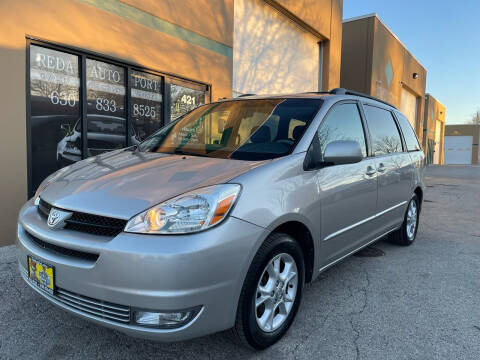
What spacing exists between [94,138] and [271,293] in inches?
176

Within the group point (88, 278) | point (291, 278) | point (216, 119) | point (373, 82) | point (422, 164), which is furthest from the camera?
point (373, 82)

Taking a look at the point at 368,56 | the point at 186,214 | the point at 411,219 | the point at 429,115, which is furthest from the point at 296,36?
the point at 429,115

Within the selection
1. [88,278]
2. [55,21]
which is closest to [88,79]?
[55,21]

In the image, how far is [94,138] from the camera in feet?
19.2

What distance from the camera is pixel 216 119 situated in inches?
142

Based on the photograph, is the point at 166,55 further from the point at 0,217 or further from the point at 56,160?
the point at 0,217

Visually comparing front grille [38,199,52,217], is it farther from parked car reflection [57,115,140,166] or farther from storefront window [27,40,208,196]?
parked car reflection [57,115,140,166]

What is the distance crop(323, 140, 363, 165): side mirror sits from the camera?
2766mm

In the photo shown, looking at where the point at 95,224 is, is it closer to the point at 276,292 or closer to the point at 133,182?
the point at 133,182

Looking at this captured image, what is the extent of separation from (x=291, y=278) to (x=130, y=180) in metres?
1.27

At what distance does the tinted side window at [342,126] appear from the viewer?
9.96 ft

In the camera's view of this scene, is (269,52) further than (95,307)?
Yes

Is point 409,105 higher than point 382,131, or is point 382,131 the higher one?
point 409,105

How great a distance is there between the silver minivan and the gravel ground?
13.5 inches
